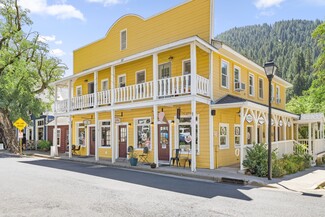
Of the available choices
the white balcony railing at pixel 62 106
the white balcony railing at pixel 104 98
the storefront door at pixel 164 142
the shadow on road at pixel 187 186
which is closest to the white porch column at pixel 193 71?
the storefront door at pixel 164 142

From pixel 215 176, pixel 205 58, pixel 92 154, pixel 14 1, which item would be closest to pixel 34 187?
pixel 215 176

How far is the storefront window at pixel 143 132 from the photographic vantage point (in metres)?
16.8

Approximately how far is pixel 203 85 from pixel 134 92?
3.96 meters

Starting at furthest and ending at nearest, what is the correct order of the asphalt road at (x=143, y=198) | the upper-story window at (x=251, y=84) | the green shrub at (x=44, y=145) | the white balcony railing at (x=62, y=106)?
the green shrub at (x=44, y=145) → the white balcony railing at (x=62, y=106) → the upper-story window at (x=251, y=84) → the asphalt road at (x=143, y=198)

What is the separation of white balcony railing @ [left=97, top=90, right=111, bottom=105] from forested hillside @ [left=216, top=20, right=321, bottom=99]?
326 inches

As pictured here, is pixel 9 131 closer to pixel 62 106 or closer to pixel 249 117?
pixel 62 106

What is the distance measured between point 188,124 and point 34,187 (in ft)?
26.6

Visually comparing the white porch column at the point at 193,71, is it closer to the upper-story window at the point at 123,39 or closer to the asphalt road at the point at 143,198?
the asphalt road at the point at 143,198

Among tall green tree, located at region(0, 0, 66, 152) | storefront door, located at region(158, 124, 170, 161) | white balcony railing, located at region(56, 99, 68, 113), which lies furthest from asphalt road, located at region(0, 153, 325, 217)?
tall green tree, located at region(0, 0, 66, 152)

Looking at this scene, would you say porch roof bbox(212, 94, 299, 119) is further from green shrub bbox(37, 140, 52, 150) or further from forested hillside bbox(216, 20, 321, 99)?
green shrub bbox(37, 140, 52, 150)

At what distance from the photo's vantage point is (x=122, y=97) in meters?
16.7

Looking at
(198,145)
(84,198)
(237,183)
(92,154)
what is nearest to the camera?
(84,198)

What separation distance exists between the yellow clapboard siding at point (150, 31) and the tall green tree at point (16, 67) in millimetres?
6024

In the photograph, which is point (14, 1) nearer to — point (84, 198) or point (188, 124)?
point (188, 124)
